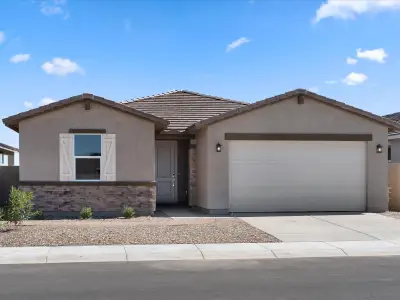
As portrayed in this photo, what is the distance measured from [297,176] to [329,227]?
3393mm

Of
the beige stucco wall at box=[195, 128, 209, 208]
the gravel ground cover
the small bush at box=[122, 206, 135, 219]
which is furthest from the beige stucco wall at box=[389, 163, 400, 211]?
the small bush at box=[122, 206, 135, 219]

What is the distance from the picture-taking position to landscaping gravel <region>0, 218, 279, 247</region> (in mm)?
11758

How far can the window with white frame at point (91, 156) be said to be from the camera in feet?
53.6

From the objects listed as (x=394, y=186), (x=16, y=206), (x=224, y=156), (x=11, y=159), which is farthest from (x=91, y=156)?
(x=11, y=159)

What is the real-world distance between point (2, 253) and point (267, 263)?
529cm

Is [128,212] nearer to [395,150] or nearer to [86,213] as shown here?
[86,213]

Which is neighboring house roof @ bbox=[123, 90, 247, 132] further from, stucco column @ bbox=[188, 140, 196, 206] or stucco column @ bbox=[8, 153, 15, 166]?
stucco column @ bbox=[8, 153, 15, 166]

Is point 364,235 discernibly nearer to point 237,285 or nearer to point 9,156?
point 237,285

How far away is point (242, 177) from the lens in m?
17.2

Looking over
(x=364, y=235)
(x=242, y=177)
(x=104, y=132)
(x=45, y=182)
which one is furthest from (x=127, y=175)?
(x=364, y=235)

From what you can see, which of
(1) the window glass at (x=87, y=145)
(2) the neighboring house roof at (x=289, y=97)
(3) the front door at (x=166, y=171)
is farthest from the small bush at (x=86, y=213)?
(3) the front door at (x=166, y=171)

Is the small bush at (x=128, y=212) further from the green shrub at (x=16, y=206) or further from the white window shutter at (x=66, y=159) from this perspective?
the green shrub at (x=16, y=206)

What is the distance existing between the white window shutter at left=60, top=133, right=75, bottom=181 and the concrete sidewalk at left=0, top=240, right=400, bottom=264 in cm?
545

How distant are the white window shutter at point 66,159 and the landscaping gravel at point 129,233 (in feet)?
6.00
